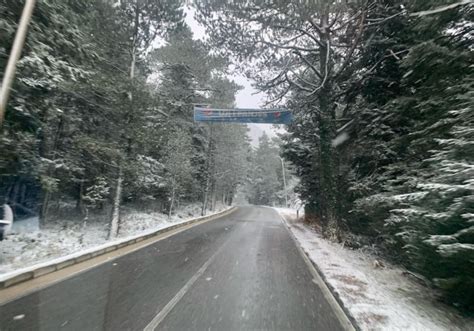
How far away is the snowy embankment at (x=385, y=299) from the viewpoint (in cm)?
425

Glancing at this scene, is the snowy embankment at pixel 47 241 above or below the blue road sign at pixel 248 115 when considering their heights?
below

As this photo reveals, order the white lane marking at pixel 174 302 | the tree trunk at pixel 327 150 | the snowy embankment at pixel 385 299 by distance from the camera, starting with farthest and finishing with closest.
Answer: the tree trunk at pixel 327 150 < the snowy embankment at pixel 385 299 < the white lane marking at pixel 174 302

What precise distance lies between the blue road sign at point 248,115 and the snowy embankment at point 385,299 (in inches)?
300

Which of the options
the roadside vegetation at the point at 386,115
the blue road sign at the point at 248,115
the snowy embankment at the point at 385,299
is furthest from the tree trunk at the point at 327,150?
the snowy embankment at the point at 385,299

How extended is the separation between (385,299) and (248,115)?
11.5 metres

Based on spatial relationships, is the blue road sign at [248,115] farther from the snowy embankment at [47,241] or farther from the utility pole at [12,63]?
the utility pole at [12,63]

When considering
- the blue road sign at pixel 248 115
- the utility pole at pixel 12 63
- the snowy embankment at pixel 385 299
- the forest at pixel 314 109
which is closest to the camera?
the snowy embankment at pixel 385 299

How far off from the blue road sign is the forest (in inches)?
48.1

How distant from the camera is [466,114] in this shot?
18.9ft

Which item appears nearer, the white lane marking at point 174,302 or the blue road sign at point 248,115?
the white lane marking at point 174,302

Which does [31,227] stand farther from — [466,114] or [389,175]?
[466,114]

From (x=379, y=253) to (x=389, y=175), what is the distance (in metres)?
3.24

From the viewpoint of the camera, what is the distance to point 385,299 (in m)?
5.35

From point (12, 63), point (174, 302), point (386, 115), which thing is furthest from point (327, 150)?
point (12, 63)
